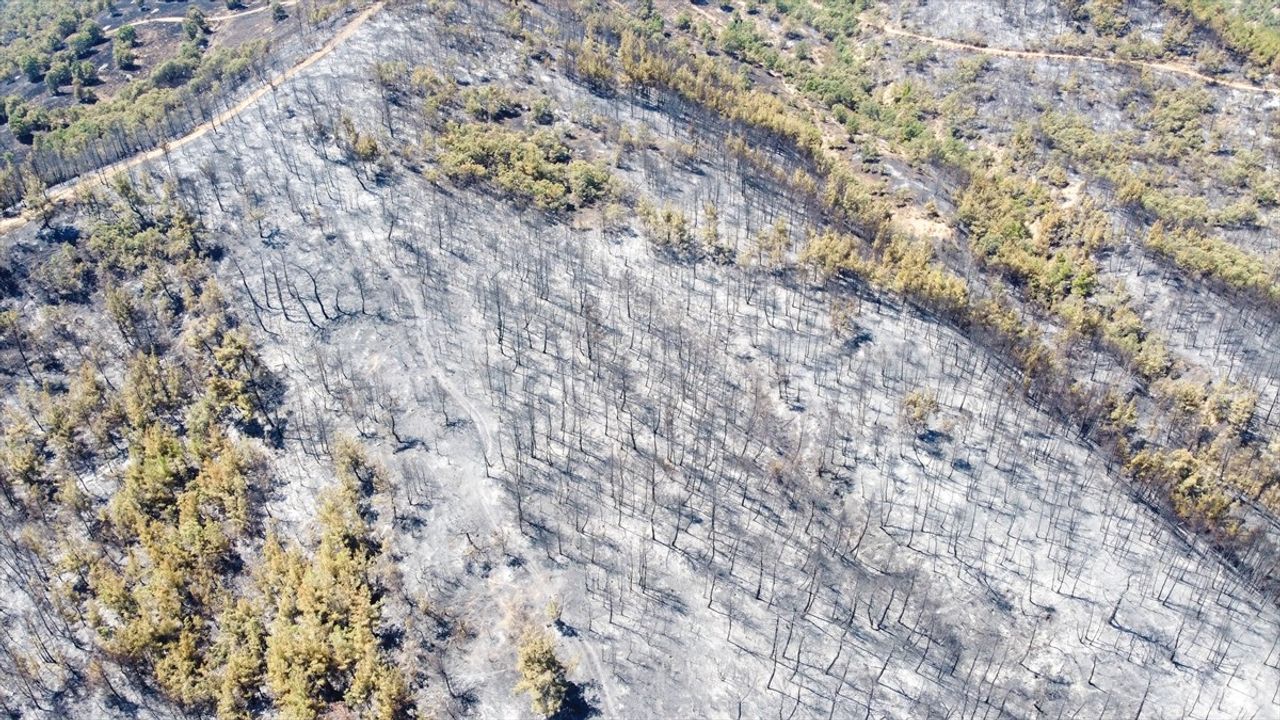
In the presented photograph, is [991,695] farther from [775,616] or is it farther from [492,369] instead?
[492,369]

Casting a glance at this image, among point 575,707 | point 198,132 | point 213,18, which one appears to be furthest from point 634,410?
point 213,18

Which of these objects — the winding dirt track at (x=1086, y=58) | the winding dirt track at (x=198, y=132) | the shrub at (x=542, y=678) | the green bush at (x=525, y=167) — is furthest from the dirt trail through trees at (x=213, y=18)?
the shrub at (x=542, y=678)

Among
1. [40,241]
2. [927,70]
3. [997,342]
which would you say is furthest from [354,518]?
[927,70]

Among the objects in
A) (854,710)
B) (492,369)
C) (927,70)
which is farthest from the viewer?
(927,70)

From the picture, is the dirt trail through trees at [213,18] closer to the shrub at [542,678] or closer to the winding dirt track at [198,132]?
the winding dirt track at [198,132]

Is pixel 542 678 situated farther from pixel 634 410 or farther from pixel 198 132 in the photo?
pixel 198 132

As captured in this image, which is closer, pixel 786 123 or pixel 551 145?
pixel 551 145
